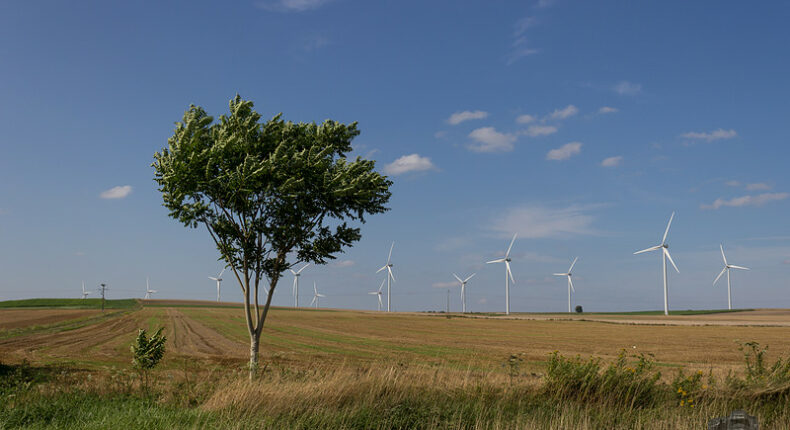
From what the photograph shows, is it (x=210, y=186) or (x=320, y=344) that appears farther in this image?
(x=320, y=344)

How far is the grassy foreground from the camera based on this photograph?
10547mm

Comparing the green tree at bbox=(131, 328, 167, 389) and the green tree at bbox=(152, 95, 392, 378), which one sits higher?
the green tree at bbox=(152, 95, 392, 378)

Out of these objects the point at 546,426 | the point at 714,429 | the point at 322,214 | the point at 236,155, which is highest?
the point at 236,155

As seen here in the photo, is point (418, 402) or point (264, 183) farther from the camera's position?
point (264, 183)

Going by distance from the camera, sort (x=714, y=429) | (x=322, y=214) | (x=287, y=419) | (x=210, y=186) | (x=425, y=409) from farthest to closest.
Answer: (x=322, y=214) → (x=210, y=186) → (x=425, y=409) → (x=287, y=419) → (x=714, y=429)

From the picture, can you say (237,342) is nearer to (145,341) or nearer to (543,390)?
(145,341)

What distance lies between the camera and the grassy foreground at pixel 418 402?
1055 cm

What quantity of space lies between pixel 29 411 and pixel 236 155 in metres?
11.8

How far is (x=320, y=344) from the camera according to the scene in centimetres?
5188

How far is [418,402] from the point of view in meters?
11.5

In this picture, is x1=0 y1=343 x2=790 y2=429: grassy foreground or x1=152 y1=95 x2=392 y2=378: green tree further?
x1=152 y1=95 x2=392 y2=378: green tree

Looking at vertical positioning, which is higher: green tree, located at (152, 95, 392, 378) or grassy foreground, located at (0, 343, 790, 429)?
green tree, located at (152, 95, 392, 378)

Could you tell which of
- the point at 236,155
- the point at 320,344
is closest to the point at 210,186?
the point at 236,155

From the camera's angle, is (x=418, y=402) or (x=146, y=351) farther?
(x=146, y=351)
